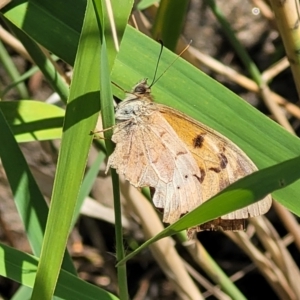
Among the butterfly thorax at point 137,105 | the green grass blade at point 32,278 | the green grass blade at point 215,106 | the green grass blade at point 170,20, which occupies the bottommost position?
the green grass blade at point 32,278

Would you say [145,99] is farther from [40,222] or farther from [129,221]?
[129,221]

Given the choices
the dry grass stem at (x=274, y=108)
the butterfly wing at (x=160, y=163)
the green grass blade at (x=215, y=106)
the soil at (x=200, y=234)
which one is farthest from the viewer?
the soil at (x=200, y=234)

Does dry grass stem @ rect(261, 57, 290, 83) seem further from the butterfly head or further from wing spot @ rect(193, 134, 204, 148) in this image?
the butterfly head

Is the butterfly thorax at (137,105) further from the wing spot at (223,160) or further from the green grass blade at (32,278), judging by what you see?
the green grass blade at (32,278)

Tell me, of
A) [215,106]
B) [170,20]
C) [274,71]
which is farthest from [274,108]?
[215,106]

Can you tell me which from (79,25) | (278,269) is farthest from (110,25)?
(278,269)

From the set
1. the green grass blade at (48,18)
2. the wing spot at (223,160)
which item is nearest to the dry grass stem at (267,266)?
the wing spot at (223,160)

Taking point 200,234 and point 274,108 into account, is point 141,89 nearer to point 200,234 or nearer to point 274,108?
point 274,108


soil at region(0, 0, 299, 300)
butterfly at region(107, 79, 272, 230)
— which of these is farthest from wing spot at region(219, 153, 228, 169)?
soil at region(0, 0, 299, 300)
